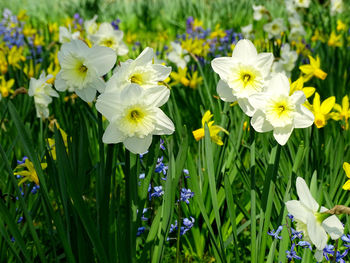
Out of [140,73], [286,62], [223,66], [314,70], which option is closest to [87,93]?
[140,73]

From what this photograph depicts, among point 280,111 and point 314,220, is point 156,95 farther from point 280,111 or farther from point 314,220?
point 314,220

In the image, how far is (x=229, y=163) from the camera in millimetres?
1915

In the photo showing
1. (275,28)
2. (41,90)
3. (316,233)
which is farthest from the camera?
(275,28)

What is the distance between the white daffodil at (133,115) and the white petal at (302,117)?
399mm

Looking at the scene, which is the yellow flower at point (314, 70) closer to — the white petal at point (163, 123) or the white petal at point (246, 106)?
the white petal at point (246, 106)

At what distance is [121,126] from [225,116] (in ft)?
3.22

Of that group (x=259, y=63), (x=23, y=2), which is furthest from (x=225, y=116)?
(x=23, y=2)

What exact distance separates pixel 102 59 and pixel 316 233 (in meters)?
0.76

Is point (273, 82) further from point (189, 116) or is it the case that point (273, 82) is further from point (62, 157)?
point (189, 116)

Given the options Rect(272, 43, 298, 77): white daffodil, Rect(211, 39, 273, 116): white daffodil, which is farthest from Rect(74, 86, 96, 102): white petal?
Rect(272, 43, 298, 77): white daffodil

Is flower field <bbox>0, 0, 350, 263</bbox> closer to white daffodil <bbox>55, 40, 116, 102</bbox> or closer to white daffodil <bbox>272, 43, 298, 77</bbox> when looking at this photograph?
white daffodil <bbox>55, 40, 116, 102</bbox>

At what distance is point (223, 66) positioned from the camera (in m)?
1.36

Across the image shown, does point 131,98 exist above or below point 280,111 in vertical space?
above

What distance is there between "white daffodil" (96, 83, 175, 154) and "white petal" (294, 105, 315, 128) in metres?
0.40
